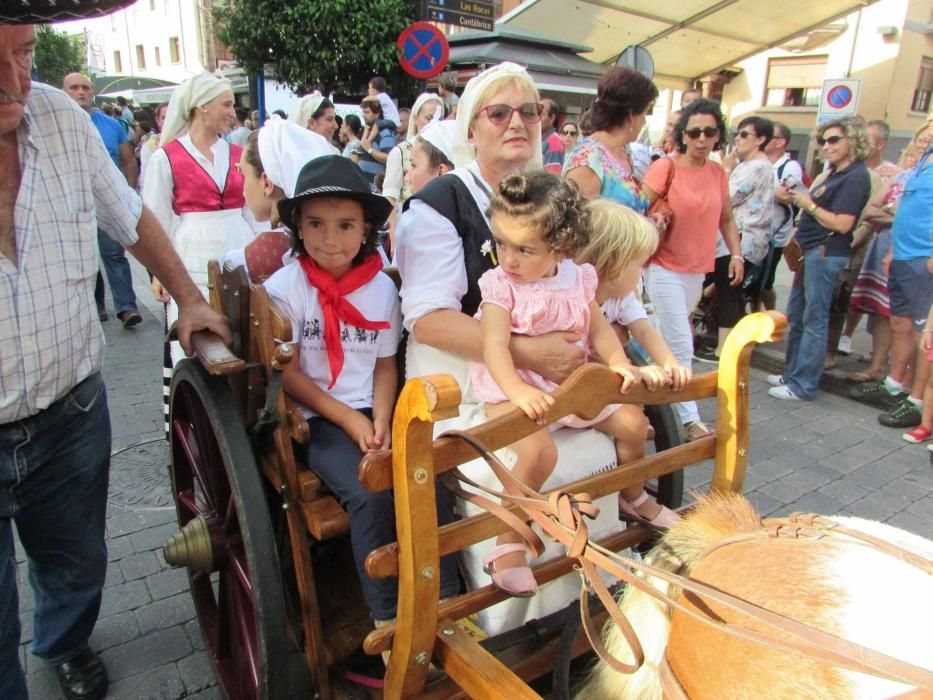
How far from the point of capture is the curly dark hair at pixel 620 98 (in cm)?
348

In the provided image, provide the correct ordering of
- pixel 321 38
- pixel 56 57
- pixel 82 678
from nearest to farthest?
1. pixel 82 678
2. pixel 321 38
3. pixel 56 57

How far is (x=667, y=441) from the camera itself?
100 inches

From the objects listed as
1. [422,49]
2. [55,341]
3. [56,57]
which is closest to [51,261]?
[55,341]

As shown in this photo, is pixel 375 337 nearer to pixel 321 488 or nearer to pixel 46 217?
pixel 321 488

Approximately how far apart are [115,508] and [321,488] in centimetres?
200

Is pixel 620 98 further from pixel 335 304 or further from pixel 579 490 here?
pixel 579 490

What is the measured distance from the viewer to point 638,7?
Result: 33.0 ft

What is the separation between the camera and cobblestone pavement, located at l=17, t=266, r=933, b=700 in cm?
242

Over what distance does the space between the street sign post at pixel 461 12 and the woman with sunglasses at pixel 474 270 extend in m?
8.19

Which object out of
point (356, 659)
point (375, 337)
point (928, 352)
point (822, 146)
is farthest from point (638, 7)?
point (356, 659)

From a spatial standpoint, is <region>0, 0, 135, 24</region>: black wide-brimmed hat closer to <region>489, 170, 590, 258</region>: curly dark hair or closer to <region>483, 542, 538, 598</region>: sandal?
<region>489, 170, 590, 258</region>: curly dark hair

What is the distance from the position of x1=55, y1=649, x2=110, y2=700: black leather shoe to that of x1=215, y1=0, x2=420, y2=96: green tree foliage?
14899 millimetres

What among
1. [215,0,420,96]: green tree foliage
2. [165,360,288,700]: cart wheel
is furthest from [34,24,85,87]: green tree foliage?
[165,360,288,700]: cart wheel

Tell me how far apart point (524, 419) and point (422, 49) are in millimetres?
6967
